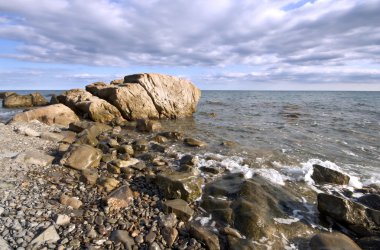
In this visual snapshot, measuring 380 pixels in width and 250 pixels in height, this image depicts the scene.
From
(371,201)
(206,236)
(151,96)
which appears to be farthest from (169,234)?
(151,96)

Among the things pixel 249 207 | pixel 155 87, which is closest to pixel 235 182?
pixel 249 207

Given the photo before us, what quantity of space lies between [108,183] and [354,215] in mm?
6553

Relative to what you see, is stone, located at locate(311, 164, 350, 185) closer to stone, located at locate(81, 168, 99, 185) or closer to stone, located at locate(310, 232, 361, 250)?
stone, located at locate(310, 232, 361, 250)

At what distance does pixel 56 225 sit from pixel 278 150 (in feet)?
35.6

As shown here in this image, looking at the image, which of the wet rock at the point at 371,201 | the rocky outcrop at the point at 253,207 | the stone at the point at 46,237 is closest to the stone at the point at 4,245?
the stone at the point at 46,237

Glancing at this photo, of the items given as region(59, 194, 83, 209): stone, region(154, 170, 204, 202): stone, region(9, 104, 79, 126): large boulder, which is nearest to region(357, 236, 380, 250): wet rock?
region(154, 170, 204, 202): stone

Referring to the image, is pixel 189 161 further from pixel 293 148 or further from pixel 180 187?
pixel 293 148

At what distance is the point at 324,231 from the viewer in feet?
21.7

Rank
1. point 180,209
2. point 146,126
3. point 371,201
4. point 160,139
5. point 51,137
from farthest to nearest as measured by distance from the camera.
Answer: point 146,126 → point 160,139 → point 51,137 → point 371,201 → point 180,209

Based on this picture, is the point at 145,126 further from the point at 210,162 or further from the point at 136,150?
the point at 210,162

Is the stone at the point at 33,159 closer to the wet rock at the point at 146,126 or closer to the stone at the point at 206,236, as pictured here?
the stone at the point at 206,236

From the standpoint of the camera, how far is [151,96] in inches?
911

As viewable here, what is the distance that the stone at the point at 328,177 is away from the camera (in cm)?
945

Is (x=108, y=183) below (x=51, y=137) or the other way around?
below
